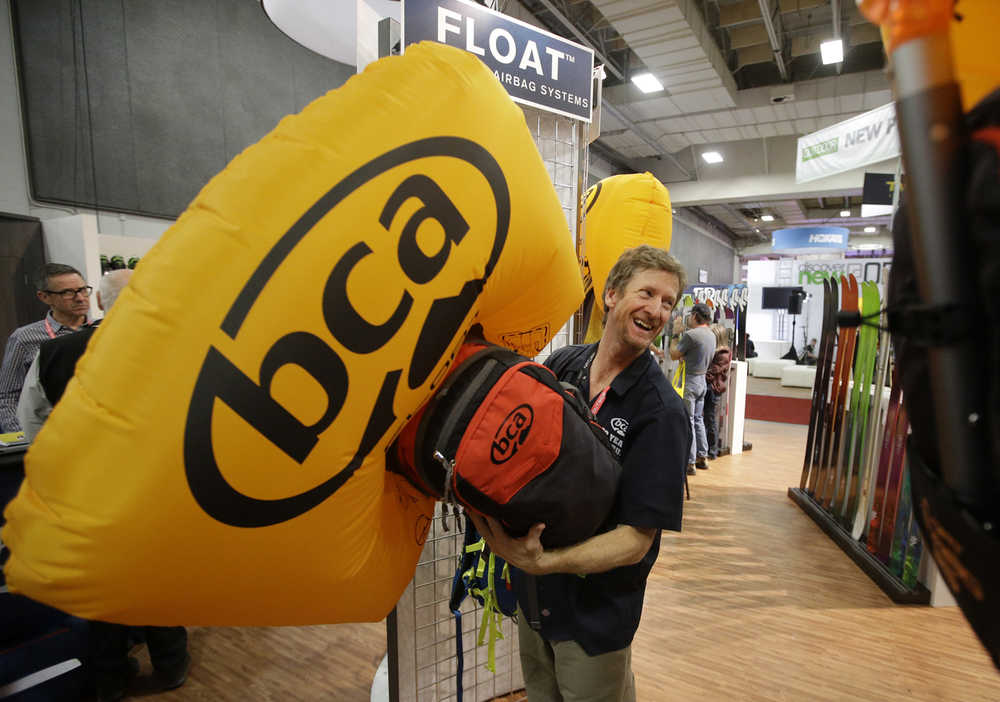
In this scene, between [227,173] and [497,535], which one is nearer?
[227,173]

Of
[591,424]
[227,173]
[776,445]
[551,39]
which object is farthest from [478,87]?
[776,445]

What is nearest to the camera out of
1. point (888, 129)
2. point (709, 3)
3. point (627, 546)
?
point (627, 546)

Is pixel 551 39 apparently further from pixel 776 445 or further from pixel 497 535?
pixel 776 445

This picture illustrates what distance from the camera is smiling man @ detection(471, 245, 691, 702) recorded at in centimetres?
89

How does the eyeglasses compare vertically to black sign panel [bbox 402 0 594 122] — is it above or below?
below

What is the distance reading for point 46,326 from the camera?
2.51 m

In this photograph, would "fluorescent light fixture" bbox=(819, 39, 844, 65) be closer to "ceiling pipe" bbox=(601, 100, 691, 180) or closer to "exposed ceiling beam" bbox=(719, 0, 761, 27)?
"exposed ceiling beam" bbox=(719, 0, 761, 27)

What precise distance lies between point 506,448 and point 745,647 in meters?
2.30

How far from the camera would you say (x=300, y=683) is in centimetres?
199

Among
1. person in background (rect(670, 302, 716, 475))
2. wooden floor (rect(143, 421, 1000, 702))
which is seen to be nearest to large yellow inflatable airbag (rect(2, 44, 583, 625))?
wooden floor (rect(143, 421, 1000, 702))

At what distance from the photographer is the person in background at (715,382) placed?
4.89 metres

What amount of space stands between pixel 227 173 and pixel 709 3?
6752mm

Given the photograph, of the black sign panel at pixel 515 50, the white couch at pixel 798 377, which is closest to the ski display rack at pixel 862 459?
the black sign panel at pixel 515 50

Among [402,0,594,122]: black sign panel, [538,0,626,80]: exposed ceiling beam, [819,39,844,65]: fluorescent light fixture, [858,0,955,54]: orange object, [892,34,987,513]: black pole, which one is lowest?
[892,34,987,513]: black pole
